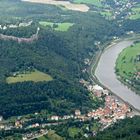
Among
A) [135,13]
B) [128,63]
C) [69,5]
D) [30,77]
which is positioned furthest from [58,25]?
[30,77]

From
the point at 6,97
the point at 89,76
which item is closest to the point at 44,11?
the point at 89,76

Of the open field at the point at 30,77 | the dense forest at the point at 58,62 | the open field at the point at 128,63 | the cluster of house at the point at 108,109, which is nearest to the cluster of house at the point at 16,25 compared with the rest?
the dense forest at the point at 58,62

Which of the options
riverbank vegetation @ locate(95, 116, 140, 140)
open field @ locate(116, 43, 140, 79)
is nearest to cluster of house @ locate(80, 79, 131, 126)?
riverbank vegetation @ locate(95, 116, 140, 140)

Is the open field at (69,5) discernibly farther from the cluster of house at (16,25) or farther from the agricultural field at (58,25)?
the cluster of house at (16,25)

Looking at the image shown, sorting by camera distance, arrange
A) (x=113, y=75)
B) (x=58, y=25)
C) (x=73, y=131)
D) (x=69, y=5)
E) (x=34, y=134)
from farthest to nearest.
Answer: (x=69, y=5) → (x=58, y=25) → (x=113, y=75) → (x=73, y=131) → (x=34, y=134)

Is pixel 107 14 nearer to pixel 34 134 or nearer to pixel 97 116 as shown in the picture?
pixel 97 116

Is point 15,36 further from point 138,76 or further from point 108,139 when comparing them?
point 108,139
